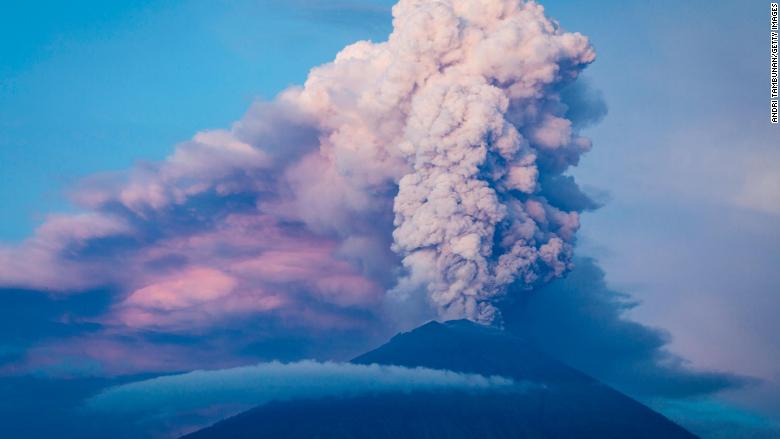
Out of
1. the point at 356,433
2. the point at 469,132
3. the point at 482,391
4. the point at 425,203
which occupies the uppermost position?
the point at 469,132

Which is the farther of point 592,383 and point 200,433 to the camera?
point 592,383

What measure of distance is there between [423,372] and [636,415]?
16.7 metres

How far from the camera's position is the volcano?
55875mm

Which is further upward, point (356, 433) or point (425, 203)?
point (425, 203)

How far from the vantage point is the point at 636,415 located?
59.1 m

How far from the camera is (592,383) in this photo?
63094 millimetres

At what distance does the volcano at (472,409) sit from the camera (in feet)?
183

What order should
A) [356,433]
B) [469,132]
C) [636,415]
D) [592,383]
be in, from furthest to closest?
[592,383]
[636,415]
[356,433]
[469,132]

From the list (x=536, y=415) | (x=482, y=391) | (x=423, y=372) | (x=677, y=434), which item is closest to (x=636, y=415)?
(x=677, y=434)

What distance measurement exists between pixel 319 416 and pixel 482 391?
12896 mm

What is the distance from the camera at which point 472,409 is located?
192 feet

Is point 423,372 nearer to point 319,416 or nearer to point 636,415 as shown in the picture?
point 319,416

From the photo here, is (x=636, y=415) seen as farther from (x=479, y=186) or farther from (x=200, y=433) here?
(x=200, y=433)

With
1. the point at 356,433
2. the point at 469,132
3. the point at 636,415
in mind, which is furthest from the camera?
the point at 636,415
